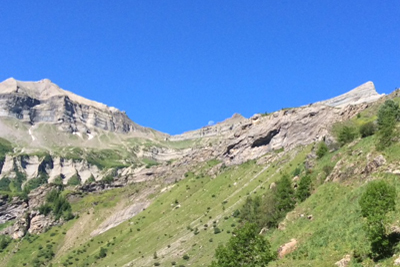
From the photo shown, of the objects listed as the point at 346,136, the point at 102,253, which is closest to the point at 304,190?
the point at 346,136

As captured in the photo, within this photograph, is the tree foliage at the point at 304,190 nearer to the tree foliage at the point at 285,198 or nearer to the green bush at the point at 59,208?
the tree foliage at the point at 285,198

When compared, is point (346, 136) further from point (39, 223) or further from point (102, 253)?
point (39, 223)

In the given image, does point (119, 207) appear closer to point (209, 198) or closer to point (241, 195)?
point (209, 198)

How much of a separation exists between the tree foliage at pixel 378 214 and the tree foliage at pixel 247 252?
47.0 feet

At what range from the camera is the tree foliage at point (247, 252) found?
44.8 metres

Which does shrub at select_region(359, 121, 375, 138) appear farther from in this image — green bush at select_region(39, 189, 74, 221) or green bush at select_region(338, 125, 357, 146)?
green bush at select_region(39, 189, 74, 221)

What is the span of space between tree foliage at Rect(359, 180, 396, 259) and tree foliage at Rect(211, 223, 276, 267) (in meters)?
14.3

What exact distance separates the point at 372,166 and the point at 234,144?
117786 millimetres

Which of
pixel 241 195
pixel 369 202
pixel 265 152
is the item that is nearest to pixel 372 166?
pixel 369 202

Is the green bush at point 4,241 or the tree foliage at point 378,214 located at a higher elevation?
the green bush at point 4,241

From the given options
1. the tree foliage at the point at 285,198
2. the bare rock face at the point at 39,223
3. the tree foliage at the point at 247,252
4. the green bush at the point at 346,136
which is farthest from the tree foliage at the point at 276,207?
the bare rock face at the point at 39,223

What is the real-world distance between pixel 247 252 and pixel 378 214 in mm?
19049

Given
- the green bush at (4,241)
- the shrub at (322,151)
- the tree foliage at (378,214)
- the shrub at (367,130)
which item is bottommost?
the tree foliage at (378,214)

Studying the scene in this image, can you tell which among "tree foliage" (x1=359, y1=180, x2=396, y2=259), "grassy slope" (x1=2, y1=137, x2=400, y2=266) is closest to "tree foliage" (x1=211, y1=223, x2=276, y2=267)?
"grassy slope" (x1=2, y1=137, x2=400, y2=266)
